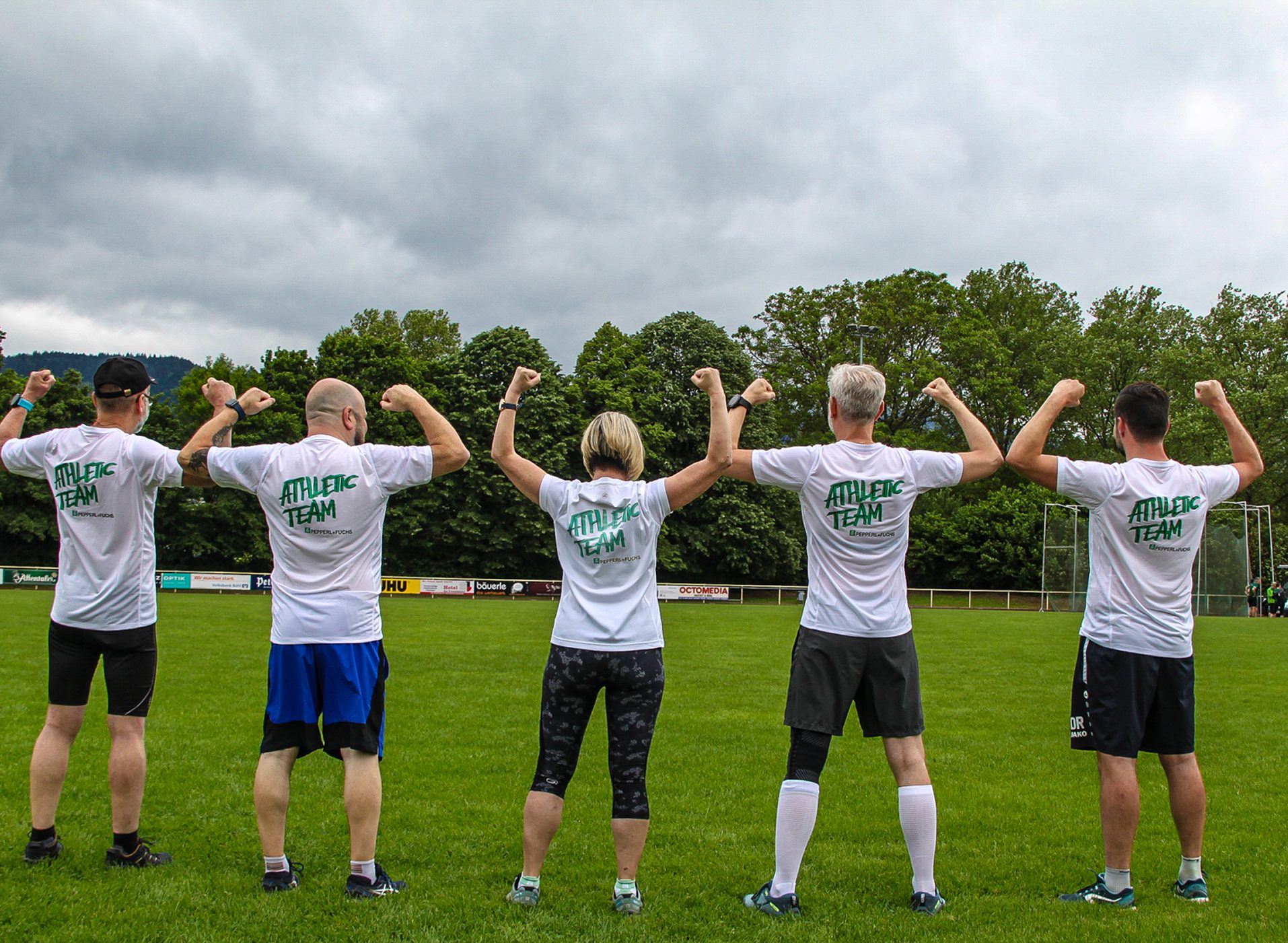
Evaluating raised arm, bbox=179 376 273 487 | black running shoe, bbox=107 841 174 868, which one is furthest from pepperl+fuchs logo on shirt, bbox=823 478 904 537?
black running shoe, bbox=107 841 174 868

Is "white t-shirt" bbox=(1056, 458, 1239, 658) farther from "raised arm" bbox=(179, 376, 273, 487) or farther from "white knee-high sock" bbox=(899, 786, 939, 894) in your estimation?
"raised arm" bbox=(179, 376, 273, 487)

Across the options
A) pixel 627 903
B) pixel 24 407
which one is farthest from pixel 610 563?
pixel 24 407

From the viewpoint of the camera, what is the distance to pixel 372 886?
4191 mm

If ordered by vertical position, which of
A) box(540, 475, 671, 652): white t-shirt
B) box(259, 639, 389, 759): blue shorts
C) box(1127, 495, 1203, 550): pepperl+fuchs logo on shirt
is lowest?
box(259, 639, 389, 759): blue shorts

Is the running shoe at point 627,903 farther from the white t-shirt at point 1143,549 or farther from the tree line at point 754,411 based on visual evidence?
the tree line at point 754,411

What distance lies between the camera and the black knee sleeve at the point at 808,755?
4.17m

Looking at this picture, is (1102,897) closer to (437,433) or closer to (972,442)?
(972,442)

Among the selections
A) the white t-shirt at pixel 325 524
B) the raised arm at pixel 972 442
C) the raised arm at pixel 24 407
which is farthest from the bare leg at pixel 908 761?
the raised arm at pixel 24 407

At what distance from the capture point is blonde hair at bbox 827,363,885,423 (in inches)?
170

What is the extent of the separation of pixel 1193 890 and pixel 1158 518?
68.4 inches

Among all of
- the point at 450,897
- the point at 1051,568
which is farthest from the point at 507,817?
the point at 1051,568

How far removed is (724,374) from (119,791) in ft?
138

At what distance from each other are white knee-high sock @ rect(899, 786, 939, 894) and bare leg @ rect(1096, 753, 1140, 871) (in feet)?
2.65

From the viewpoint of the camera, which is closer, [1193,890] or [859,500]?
[859,500]
